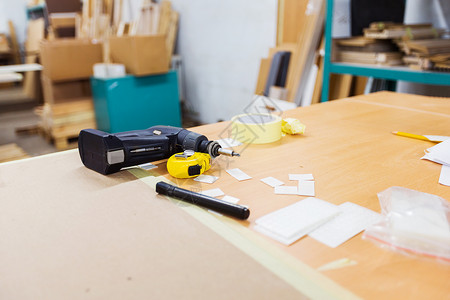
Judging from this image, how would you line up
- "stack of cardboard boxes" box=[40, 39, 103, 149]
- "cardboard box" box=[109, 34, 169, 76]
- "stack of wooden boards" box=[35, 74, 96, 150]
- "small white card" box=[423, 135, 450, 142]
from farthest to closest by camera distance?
"stack of wooden boards" box=[35, 74, 96, 150], "stack of cardboard boxes" box=[40, 39, 103, 149], "cardboard box" box=[109, 34, 169, 76], "small white card" box=[423, 135, 450, 142]

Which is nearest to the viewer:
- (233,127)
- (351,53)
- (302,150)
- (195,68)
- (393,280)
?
(393,280)

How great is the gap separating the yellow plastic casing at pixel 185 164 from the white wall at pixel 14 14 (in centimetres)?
765

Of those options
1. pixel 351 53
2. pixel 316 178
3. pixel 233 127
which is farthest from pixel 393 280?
pixel 351 53

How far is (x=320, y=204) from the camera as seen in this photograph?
0.62m

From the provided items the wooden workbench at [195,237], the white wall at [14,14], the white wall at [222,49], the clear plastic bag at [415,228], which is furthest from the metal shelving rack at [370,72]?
the white wall at [14,14]

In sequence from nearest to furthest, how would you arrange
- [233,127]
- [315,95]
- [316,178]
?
[316,178]
[233,127]
[315,95]

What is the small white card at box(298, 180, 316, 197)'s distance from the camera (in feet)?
2.21

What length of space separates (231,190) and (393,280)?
0.33m

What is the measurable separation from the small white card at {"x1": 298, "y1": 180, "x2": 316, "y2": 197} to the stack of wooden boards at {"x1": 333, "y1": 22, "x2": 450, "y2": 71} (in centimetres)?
144

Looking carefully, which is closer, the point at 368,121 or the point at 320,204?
the point at 320,204

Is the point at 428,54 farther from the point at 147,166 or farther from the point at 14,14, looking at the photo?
the point at 14,14

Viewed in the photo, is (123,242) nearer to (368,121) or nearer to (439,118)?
(368,121)

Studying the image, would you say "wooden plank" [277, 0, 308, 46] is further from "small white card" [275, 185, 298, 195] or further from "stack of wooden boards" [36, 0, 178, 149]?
"small white card" [275, 185, 298, 195]

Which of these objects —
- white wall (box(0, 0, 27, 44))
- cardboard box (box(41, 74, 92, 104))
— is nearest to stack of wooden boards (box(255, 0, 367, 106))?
cardboard box (box(41, 74, 92, 104))
